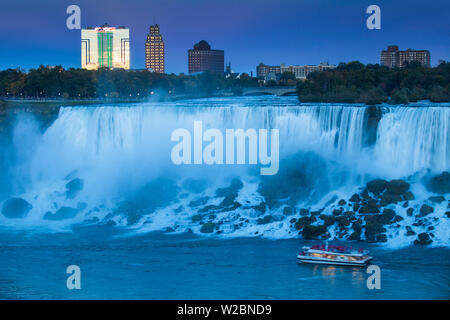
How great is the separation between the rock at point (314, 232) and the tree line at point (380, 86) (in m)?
20.1

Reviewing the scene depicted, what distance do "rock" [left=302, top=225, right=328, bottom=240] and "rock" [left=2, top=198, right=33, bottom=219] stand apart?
15.9 metres

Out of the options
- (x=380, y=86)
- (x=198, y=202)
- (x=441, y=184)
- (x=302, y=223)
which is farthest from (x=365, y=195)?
(x=380, y=86)

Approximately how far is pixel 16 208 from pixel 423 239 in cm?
2172

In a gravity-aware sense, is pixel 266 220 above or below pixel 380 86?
below

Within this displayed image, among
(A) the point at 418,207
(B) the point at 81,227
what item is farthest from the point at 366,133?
(B) the point at 81,227

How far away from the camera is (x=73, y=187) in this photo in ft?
147

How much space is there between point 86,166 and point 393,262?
23.3 meters

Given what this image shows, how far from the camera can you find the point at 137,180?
44969 mm

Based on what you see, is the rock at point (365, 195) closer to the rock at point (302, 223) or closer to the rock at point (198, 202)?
the rock at point (302, 223)

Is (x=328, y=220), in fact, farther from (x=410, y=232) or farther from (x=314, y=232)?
(x=410, y=232)

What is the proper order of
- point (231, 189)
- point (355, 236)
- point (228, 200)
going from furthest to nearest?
point (231, 189) < point (228, 200) < point (355, 236)

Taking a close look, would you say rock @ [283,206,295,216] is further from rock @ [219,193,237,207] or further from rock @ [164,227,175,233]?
rock @ [164,227,175,233]
